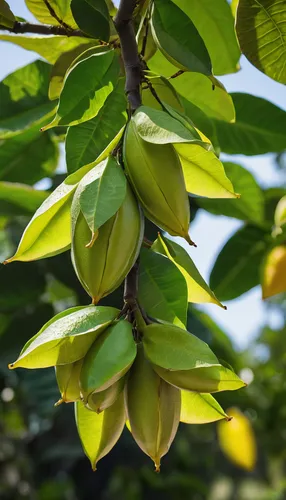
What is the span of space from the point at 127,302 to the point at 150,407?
10cm

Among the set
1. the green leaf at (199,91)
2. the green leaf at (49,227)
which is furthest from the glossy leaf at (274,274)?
the green leaf at (49,227)

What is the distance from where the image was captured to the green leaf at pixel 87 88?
26.6 inches

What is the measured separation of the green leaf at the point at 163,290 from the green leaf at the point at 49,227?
0.42ft

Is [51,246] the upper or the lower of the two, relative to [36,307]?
upper

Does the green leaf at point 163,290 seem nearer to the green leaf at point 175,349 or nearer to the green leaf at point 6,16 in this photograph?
the green leaf at point 175,349

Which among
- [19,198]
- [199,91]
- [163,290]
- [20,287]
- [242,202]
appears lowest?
[20,287]

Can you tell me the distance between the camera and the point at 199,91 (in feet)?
2.83

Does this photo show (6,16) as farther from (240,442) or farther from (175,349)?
(240,442)

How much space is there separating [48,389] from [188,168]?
0.85 meters

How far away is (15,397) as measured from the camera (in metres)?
1.93

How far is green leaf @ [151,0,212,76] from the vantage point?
678mm

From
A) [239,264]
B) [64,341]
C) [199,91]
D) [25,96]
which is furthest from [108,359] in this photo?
[239,264]

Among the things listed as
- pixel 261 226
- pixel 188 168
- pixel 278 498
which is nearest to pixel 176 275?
pixel 188 168

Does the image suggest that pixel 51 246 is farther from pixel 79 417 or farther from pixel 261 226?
pixel 261 226
